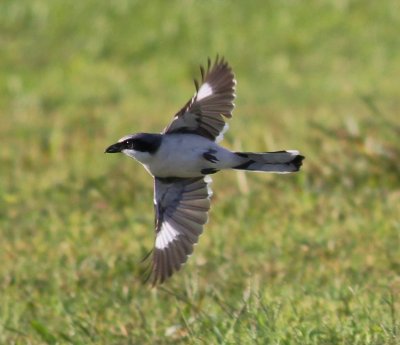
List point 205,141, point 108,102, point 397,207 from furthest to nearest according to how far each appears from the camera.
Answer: point 108,102 < point 397,207 < point 205,141

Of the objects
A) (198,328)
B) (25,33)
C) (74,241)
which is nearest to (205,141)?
(198,328)

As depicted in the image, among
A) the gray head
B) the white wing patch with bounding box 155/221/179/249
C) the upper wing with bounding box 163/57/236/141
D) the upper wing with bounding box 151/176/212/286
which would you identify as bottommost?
the white wing patch with bounding box 155/221/179/249

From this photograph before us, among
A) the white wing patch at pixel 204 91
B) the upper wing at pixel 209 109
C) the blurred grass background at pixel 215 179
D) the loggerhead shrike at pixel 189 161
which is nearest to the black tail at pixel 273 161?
the loggerhead shrike at pixel 189 161

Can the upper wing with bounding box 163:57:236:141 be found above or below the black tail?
above

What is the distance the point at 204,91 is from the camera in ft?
16.2

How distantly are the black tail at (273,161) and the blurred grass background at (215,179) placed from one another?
56cm

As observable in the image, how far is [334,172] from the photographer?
25.6 ft

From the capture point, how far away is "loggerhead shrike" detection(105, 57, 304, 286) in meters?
4.57

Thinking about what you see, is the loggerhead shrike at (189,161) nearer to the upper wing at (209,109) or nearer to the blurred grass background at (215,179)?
the upper wing at (209,109)

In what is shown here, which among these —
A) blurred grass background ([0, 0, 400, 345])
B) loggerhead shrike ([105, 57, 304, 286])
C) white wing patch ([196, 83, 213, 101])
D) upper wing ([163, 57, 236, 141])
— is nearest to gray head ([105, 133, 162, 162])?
loggerhead shrike ([105, 57, 304, 286])

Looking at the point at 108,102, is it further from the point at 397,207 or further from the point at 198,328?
the point at 198,328

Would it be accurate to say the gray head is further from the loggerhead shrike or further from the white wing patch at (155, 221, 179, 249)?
the white wing patch at (155, 221, 179, 249)

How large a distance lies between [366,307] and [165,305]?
1.37m

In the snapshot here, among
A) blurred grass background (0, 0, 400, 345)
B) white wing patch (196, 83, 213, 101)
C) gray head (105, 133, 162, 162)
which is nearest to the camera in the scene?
gray head (105, 133, 162, 162)
